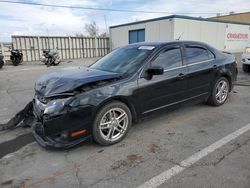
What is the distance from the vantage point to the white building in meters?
19.5

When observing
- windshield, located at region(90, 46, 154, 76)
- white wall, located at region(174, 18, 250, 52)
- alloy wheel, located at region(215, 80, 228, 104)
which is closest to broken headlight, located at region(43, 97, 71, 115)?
windshield, located at region(90, 46, 154, 76)

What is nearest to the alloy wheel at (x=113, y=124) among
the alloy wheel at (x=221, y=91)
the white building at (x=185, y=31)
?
the alloy wheel at (x=221, y=91)

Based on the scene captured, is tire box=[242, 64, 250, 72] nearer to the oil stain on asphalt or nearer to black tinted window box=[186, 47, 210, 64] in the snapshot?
black tinted window box=[186, 47, 210, 64]

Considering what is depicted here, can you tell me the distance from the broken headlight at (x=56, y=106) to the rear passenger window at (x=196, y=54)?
260 centimetres

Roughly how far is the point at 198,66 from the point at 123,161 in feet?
8.69

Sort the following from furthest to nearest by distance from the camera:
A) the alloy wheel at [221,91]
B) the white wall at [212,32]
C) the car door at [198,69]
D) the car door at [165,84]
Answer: the white wall at [212,32]
the alloy wheel at [221,91]
the car door at [198,69]
the car door at [165,84]

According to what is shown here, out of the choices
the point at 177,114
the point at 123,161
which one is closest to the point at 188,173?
the point at 123,161

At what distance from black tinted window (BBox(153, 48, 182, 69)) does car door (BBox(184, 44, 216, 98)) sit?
20cm

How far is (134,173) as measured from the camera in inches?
114

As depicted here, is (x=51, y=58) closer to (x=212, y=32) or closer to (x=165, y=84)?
(x=165, y=84)

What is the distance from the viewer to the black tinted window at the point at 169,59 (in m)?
4.24

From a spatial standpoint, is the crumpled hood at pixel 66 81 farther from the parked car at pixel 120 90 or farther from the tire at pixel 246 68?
the tire at pixel 246 68

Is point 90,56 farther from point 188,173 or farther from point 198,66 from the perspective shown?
point 188,173

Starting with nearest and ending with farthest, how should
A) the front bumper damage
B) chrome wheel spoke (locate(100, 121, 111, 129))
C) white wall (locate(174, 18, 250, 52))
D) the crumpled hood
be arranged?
1. the front bumper damage
2. the crumpled hood
3. chrome wheel spoke (locate(100, 121, 111, 129))
4. white wall (locate(174, 18, 250, 52))
